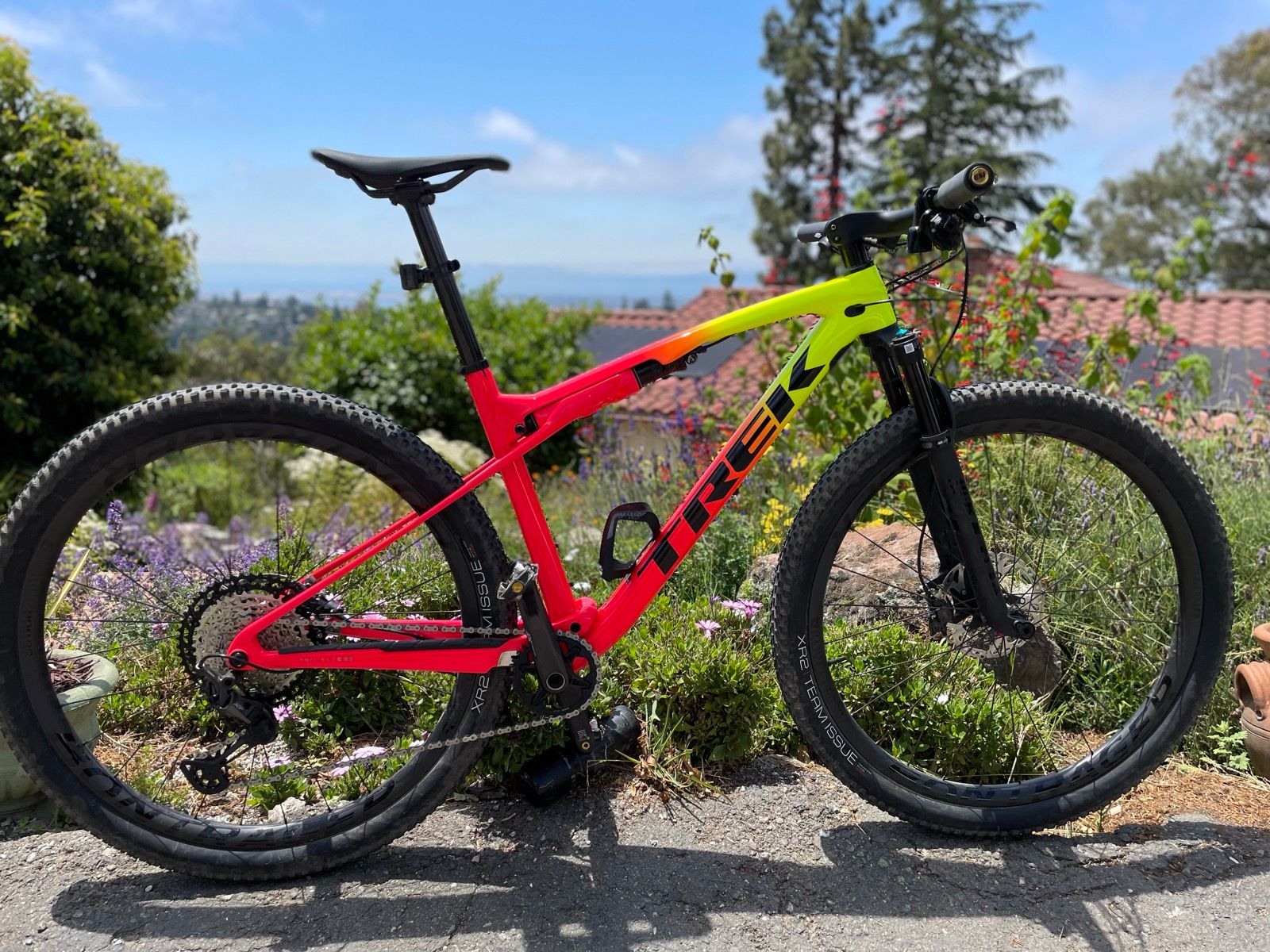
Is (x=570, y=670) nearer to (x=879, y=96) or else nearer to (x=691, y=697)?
(x=691, y=697)

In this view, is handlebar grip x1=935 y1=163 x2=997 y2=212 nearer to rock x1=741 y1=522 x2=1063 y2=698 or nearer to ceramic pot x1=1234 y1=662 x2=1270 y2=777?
rock x1=741 y1=522 x2=1063 y2=698

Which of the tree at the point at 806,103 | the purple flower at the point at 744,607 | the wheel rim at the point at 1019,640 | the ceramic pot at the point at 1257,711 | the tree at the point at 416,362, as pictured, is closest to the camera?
the wheel rim at the point at 1019,640

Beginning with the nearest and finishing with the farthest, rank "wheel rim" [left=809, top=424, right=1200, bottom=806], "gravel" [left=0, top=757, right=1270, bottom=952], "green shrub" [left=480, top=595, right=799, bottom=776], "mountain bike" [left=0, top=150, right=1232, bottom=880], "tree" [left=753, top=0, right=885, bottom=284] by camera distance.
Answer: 1. "gravel" [left=0, top=757, right=1270, bottom=952]
2. "mountain bike" [left=0, top=150, right=1232, bottom=880]
3. "wheel rim" [left=809, top=424, right=1200, bottom=806]
4. "green shrub" [left=480, top=595, right=799, bottom=776]
5. "tree" [left=753, top=0, right=885, bottom=284]

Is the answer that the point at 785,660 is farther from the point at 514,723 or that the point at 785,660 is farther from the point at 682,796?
the point at 514,723

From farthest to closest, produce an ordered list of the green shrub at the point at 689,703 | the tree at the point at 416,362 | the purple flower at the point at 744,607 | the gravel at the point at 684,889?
the tree at the point at 416,362, the purple flower at the point at 744,607, the green shrub at the point at 689,703, the gravel at the point at 684,889

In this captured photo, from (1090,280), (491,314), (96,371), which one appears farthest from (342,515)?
(1090,280)

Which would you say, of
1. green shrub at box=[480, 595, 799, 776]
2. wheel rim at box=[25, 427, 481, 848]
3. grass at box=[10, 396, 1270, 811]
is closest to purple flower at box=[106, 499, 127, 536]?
wheel rim at box=[25, 427, 481, 848]

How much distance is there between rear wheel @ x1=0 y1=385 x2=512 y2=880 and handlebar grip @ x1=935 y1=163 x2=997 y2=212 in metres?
1.28

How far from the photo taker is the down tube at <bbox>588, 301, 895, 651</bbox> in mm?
2256

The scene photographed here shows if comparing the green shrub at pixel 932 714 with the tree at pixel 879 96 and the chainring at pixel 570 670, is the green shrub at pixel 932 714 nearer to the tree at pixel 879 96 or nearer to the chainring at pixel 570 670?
the chainring at pixel 570 670

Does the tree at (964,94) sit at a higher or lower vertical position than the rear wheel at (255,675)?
higher

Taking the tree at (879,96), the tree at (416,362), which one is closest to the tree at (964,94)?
the tree at (879,96)

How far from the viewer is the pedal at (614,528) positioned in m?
2.21

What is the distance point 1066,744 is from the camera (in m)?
2.88
